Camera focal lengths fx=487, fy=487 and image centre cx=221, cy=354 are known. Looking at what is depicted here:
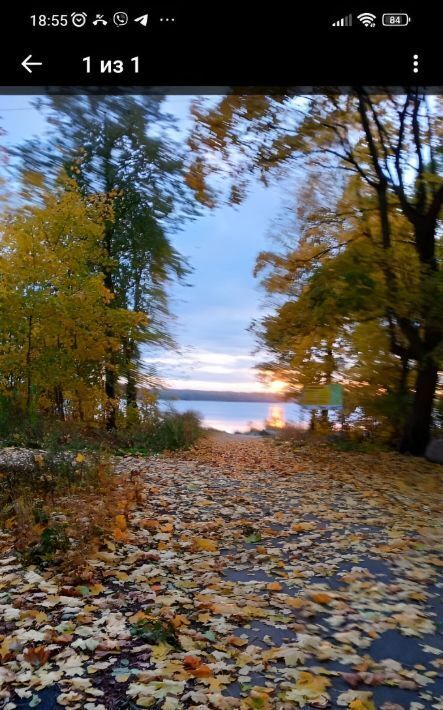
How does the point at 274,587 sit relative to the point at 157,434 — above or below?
above

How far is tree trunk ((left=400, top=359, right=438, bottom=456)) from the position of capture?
27.7 feet

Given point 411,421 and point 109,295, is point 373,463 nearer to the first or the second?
point 411,421

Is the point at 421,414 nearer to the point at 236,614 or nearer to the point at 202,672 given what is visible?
the point at 236,614

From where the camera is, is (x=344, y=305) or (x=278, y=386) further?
(x=278, y=386)

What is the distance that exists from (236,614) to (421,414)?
6975mm

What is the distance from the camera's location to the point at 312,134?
488 cm

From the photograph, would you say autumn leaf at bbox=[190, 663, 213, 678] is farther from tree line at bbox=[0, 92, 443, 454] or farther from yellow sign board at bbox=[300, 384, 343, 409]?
yellow sign board at bbox=[300, 384, 343, 409]

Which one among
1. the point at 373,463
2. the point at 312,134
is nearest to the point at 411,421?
the point at 373,463
